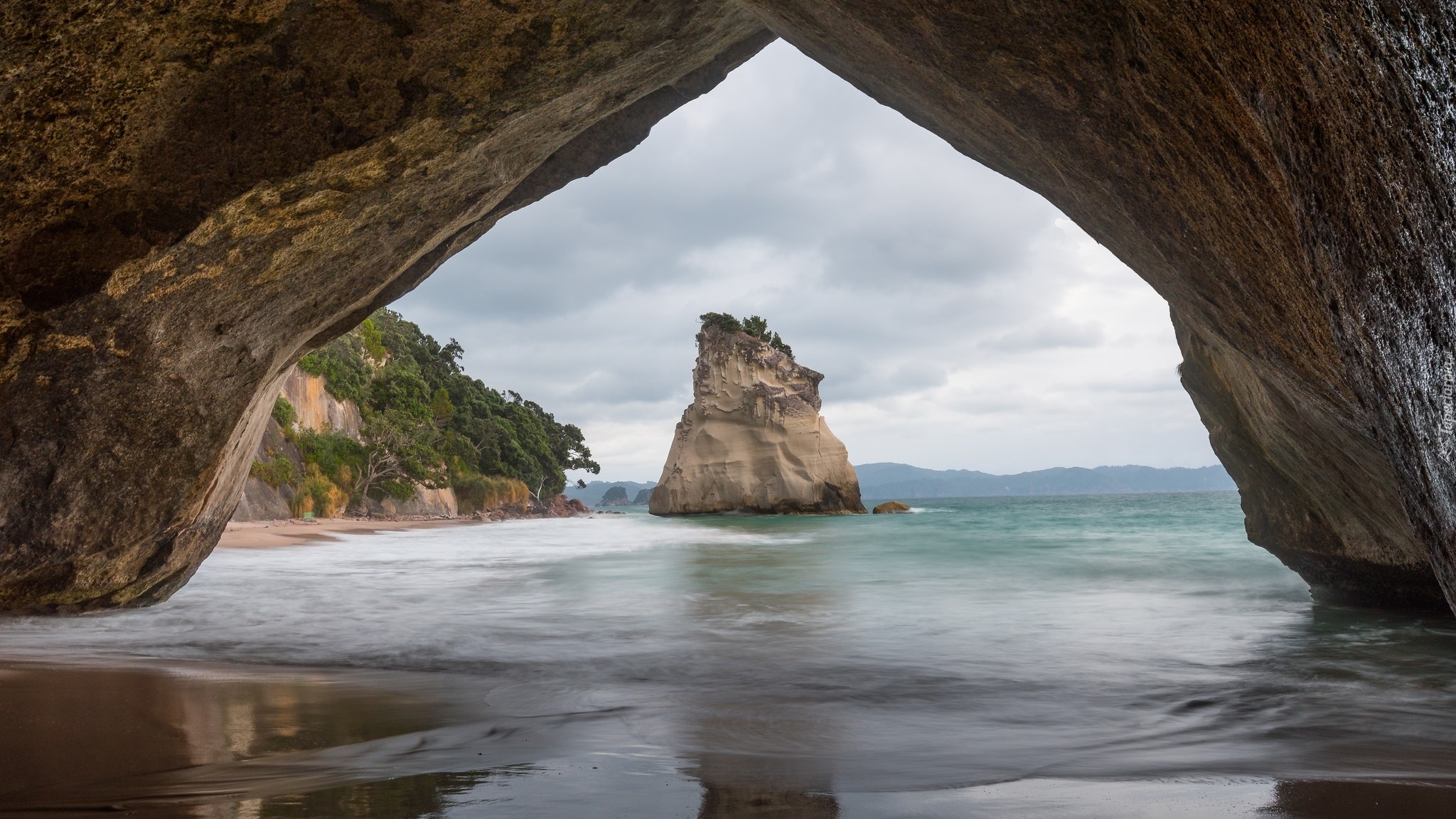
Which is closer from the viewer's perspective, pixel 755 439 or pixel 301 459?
pixel 301 459

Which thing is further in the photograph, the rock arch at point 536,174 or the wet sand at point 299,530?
→ the wet sand at point 299,530

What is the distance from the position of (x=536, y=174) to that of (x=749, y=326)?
Answer: 42.4 meters

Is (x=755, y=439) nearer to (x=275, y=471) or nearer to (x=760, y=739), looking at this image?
(x=275, y=471)

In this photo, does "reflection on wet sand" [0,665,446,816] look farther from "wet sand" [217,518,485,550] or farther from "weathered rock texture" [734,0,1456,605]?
"wet sand" [217,518,485,550]

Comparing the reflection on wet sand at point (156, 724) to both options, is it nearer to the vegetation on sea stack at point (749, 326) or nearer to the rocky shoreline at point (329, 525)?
the rocky shoreline at point (329, 525)

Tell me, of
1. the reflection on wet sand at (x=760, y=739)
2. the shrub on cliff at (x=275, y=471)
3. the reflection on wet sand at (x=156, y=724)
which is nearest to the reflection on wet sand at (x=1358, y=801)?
the reflection on wet sand at (x=760, y=739)

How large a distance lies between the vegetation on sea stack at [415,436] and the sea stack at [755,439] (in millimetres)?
11512

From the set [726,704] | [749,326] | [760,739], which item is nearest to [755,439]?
[749,326]

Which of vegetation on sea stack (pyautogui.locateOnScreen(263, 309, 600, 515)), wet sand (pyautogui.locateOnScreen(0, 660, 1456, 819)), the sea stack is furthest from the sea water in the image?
the sea stack

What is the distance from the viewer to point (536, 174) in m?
7.11

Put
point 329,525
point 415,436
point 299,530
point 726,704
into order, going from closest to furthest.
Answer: point 726,704
point 299,530
point 329,525
point 415,436

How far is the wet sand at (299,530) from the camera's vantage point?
17.9m

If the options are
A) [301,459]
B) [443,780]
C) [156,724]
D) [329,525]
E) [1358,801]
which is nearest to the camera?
[1358,801]

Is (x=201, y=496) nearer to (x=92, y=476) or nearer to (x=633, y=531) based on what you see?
(x=92, y=476)
